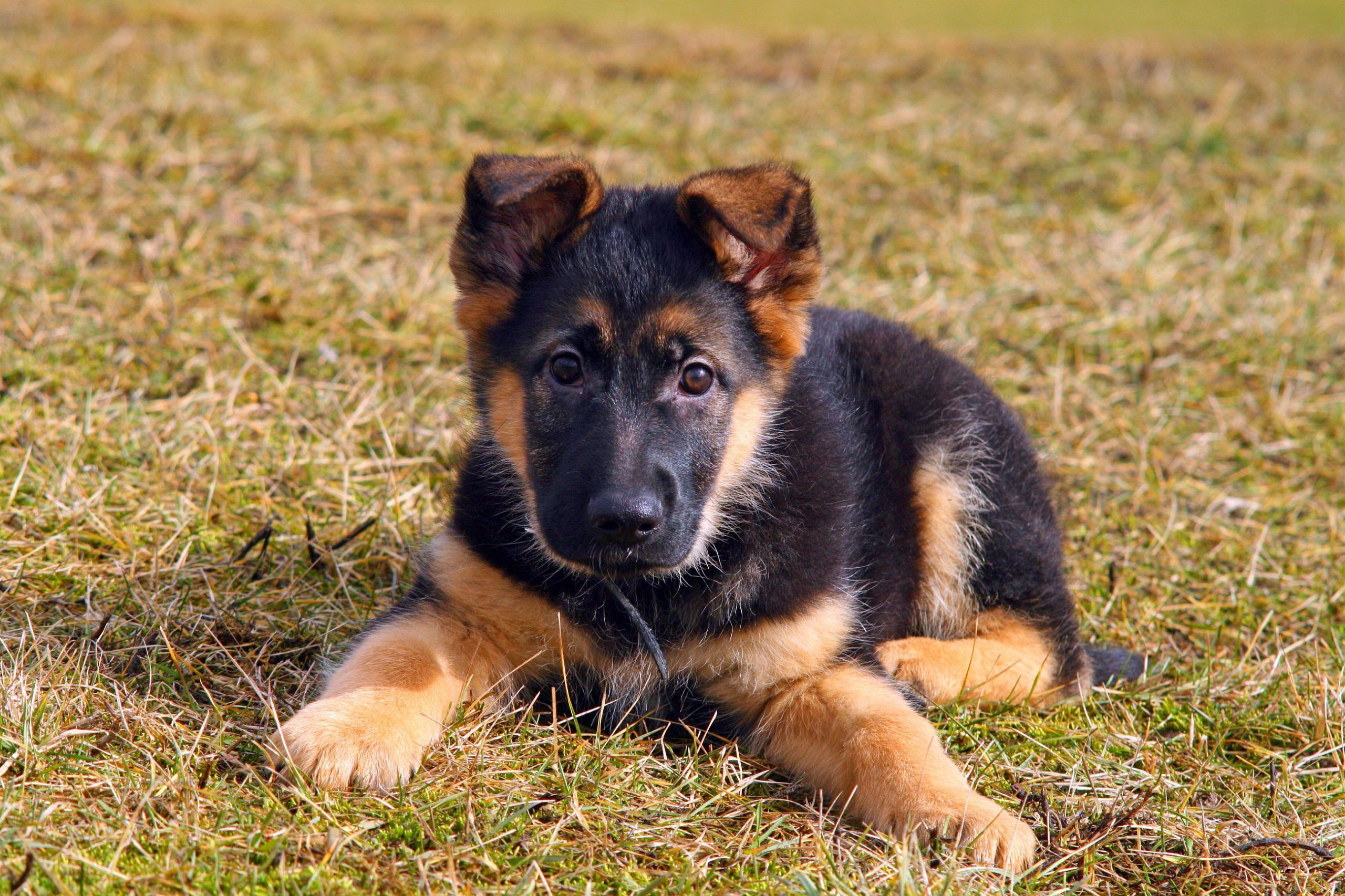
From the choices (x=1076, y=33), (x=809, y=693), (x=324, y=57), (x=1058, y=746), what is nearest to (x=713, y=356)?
(x=809, y=693)

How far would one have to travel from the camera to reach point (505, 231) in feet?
12.0

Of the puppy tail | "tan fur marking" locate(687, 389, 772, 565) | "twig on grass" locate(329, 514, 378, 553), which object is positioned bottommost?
the puppy tail

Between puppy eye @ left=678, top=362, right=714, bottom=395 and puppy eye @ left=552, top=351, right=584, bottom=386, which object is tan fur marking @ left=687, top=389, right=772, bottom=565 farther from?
puppy eye @ left=552, top=351, right=584, bottom=386

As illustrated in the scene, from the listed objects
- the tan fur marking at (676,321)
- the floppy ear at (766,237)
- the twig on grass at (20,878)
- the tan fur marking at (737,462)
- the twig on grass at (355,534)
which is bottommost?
the twig on grass at (355,534)

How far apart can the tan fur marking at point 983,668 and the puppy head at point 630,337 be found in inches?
34.9

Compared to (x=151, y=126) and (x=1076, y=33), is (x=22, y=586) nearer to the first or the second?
(x=151, y=126)

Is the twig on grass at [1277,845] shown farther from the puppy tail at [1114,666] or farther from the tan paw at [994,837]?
the puppy tail at [1114,666]

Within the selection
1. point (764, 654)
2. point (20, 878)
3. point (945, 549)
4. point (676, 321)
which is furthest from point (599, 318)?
point (20, 878)

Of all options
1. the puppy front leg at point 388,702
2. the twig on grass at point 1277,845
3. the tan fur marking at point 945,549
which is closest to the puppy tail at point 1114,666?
the tan fur marking at point 945,549

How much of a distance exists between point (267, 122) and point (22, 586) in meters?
4.57

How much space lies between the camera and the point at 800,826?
325cm

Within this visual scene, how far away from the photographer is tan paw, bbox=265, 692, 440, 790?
3.06 meters

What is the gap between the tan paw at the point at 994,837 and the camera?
10.00 ft

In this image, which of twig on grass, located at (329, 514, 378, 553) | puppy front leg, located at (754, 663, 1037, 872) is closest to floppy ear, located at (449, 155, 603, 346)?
twig on grass, located at (329, 514, 378, 553)
